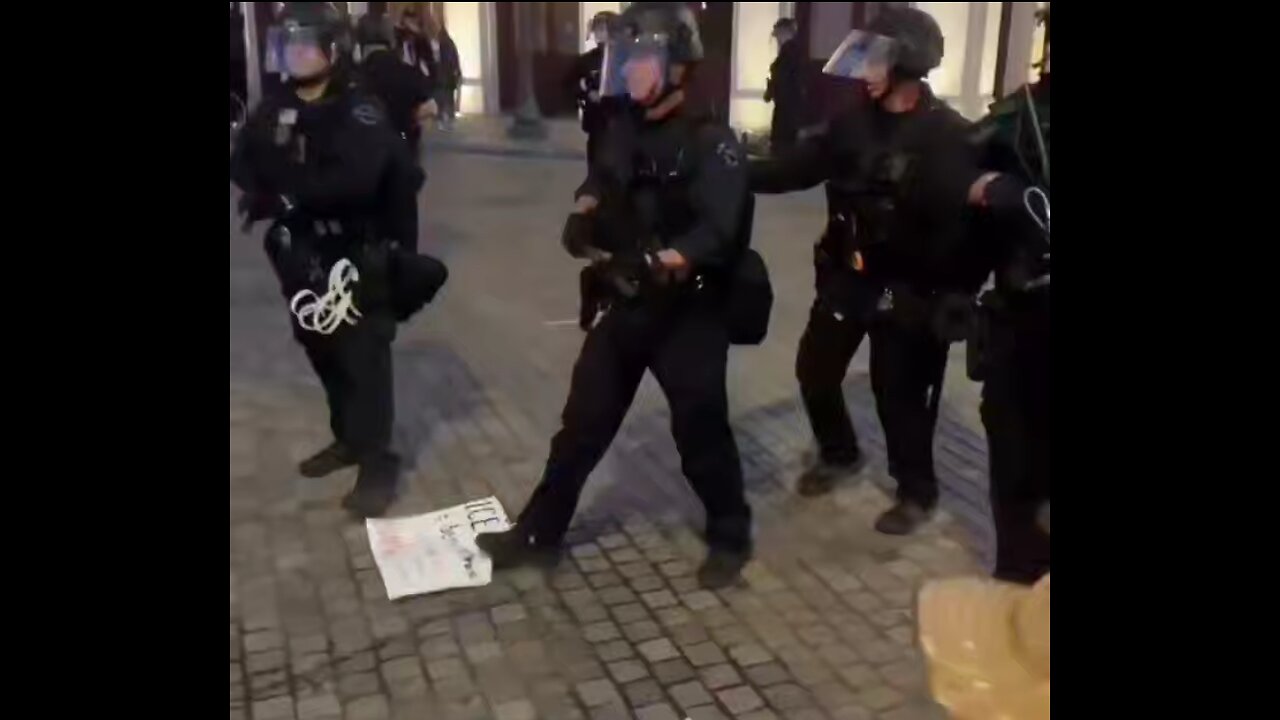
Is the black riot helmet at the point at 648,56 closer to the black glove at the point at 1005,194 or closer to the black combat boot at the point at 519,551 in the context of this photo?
the black glove at the point at 1005,194

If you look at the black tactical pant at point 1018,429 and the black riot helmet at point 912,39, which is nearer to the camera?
the black tactical pant at point 1018,429

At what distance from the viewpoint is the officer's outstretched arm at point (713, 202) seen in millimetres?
3389

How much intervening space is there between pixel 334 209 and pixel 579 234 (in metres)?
0.97

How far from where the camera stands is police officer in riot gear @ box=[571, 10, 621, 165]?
3.64 m

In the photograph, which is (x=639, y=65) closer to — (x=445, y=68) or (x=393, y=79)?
(x=393, y=79)

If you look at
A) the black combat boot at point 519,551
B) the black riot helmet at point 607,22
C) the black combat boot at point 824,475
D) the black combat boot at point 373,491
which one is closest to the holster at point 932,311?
the black combat boot at point 824,475

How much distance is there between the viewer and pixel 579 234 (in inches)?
144

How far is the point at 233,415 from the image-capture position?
5.32 meters

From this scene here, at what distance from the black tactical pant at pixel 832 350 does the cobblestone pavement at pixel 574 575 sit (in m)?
0.23

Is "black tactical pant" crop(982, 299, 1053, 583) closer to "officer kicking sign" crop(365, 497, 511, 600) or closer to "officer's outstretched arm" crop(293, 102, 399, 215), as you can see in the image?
"officer kicking sign" crop(365, 497, 511, 600)

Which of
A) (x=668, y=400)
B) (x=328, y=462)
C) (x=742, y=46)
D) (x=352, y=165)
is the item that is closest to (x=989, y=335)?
(x=668, y=400)

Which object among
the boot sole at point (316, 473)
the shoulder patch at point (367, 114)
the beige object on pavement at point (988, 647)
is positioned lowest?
the boot sole at point (316, 473)

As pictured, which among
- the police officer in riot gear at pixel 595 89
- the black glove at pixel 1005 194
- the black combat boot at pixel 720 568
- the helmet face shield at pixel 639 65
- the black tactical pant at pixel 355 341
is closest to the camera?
the black glove at pixel 1005 194

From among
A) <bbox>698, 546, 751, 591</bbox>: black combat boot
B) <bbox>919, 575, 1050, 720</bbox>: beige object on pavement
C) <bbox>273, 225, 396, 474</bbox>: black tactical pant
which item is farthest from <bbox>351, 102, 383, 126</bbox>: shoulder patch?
<bbox>919, 575, 1050, 720</bbox>: beige object on pavement
